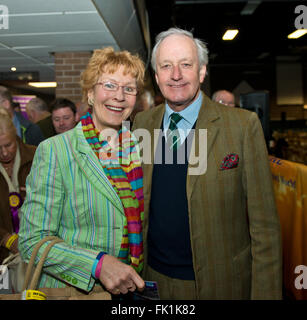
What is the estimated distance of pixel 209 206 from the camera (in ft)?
4.40

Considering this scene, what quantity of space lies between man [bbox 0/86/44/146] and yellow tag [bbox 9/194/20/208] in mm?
1462

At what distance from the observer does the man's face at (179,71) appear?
4.75 feet

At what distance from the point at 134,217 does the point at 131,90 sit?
0.59 m

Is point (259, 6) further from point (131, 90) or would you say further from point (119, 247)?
point (119, 247)

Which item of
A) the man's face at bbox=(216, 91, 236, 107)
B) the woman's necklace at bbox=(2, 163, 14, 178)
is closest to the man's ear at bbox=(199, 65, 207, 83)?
the woman's necklace at bbox=(2, 163, 14, 178)

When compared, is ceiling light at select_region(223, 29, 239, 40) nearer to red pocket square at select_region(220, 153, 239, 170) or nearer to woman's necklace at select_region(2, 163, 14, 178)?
woman's necklace at select_region(2, 163, 14, 178)

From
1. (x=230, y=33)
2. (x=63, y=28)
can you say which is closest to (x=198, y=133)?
(x=63, y=28)

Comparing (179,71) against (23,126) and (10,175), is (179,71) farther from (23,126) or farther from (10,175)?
(23,126)

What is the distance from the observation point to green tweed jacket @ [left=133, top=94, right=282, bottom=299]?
4.38 feet

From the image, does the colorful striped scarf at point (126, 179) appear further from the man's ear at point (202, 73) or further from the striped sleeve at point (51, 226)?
the man's ear at point (202, 73)

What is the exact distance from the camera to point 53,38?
4.60m

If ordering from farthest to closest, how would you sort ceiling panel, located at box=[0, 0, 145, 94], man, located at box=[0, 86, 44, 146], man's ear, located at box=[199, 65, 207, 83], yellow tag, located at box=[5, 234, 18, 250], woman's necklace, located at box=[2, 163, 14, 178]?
man, located at box=[0, 86, 44, 146]
ceiling panel, located at box=[0, 0, 145, 94]
woman's necklace, located at box=[2, 163, 14, 178]
yellow tag, located at box=[5, 234, 18, 250]
man's ear, located at box=[199, 65, 207, 83]


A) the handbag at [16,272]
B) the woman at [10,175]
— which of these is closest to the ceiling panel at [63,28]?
the woman at [10,175]

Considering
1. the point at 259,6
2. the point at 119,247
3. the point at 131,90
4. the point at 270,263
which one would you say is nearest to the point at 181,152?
the point at 131,90
